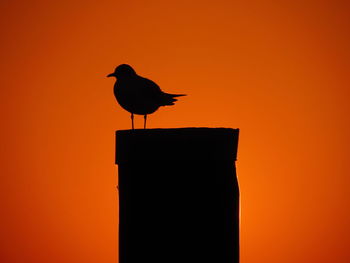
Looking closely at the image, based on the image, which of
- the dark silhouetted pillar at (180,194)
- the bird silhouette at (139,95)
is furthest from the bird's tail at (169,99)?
the dark silhouetted pillar at (180,194)

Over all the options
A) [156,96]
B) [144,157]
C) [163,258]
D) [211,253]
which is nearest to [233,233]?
[211,253]

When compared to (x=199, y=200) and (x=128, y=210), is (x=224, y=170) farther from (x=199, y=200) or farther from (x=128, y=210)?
(x=128, y=210)

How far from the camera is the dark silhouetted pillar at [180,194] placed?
963 mm

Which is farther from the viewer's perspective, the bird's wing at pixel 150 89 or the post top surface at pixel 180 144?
the bird's wing at pixel 150 89

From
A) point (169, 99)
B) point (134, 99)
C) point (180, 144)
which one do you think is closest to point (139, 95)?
point (134, 99)

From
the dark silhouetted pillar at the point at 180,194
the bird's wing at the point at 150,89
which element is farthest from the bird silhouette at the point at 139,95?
the dark silhouetted pillar at the point at 180,194

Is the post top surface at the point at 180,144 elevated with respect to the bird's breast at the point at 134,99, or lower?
lower

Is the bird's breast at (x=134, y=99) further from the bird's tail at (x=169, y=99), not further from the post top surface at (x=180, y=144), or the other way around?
the post top surface at (x=180, y=144)

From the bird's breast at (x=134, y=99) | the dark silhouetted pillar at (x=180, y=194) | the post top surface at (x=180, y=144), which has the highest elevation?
the bird's breast at (x=134, y=99)

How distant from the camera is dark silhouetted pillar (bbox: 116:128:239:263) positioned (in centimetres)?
96

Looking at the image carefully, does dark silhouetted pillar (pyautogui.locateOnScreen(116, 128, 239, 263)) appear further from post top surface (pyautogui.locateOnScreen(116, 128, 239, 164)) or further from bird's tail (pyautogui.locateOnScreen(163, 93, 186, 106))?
bird's tail (pyautogui.locateOnScreen(163, 93, 186, 106))

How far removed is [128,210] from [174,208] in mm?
117

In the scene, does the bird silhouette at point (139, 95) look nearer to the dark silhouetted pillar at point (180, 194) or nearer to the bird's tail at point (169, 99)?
the bird's tail at point (169, 99)

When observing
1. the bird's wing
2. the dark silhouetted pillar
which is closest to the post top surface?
the dark silhouetted pillar
